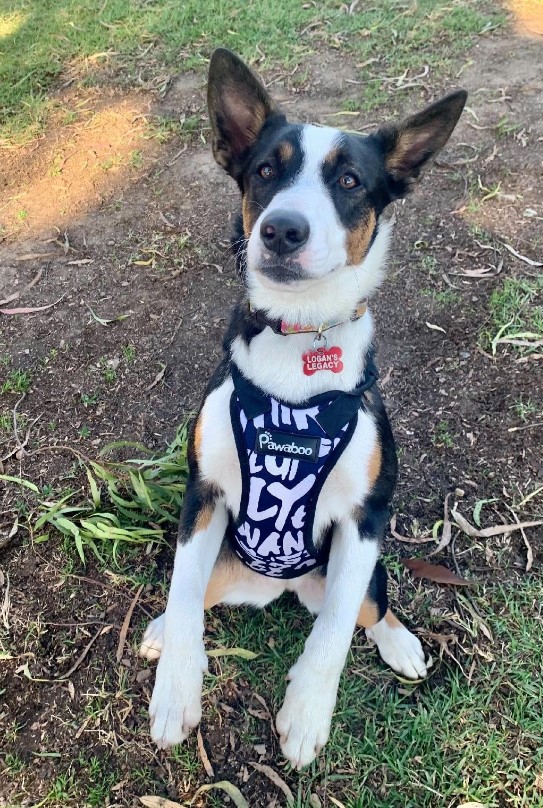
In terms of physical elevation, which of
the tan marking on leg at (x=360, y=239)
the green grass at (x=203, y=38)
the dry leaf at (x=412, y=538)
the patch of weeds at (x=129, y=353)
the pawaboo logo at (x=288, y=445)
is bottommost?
the dry leaf at (x=412, y=538)

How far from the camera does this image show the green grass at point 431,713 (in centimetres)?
277

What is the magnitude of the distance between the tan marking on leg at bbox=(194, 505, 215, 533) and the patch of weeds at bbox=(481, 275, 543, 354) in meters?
2.40

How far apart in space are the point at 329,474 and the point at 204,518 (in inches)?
22.9

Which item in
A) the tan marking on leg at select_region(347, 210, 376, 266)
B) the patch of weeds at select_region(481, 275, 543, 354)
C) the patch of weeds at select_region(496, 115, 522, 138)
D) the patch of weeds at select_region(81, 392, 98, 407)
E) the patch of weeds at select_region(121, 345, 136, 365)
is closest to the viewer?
the tan marking on leg at select_region(347, 210, 376, 266)

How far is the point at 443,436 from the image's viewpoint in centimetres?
389

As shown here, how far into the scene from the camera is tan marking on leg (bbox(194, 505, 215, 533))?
108 inches

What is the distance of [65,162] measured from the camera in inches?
229

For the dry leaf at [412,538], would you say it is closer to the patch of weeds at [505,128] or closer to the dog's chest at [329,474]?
the dog's chest at [329,474]

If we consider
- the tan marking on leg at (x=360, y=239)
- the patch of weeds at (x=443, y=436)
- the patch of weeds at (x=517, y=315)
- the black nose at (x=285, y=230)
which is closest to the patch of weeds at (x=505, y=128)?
the patch of weeds at (x=517, y=315)

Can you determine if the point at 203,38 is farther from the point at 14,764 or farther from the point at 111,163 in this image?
the point at 14,764

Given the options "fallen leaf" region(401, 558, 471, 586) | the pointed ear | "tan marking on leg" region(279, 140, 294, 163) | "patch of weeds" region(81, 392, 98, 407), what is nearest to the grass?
"patch of weeds" region(81, 392, 98, 407)

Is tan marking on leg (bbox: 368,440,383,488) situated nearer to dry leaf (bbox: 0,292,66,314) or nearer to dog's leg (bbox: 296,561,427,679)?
dog's leg (bbox: 296,561,427,679)

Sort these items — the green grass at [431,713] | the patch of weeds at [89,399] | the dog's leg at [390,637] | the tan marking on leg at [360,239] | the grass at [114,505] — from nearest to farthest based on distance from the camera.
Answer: the tan marking on leg at [360,239]
the green grass at [431,713]
the dog's leg at [390,637]
the grass at [114,505]
the patch of weeds at [89,399]

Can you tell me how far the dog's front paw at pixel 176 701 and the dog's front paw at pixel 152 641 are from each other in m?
0.69
